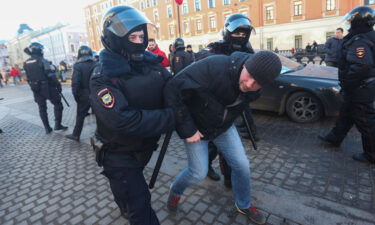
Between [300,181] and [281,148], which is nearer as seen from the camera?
[300,181]

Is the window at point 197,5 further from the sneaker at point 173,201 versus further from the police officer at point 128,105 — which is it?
the police officer at point 128,105

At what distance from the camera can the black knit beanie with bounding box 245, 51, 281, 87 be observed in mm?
1587

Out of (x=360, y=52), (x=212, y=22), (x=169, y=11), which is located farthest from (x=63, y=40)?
(x=360, y=52)

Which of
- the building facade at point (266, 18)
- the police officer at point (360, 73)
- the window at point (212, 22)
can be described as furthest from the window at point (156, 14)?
the police officer at point (360, 73)

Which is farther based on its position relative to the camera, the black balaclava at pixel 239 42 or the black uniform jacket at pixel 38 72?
A: the black uniform jacket at pixel 38 72

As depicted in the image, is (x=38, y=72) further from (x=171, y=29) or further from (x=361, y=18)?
(x=171, y=29)

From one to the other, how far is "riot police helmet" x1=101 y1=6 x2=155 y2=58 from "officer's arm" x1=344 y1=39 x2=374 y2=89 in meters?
2.56

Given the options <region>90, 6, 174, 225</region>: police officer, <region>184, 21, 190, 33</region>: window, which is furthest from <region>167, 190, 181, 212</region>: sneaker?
<region>184, 21, 190, 33</region>: window

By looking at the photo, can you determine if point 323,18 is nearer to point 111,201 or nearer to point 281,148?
point 281,148

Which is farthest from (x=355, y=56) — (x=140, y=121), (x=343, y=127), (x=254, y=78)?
(x=140, y=121)

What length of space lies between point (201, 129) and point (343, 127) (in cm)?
258

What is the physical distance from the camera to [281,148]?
3924mm

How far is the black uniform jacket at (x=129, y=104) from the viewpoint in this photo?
160 centimetres

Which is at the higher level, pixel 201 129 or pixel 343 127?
pixel 201 129
